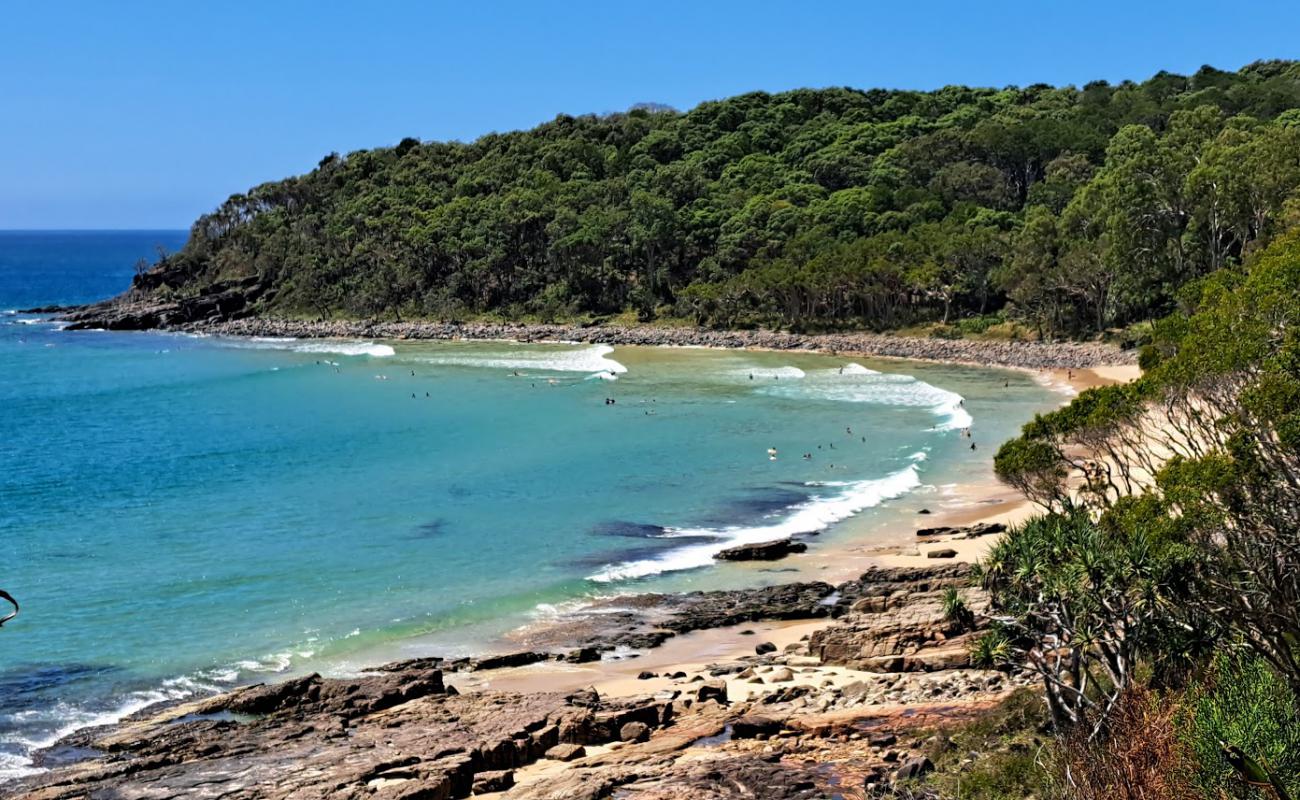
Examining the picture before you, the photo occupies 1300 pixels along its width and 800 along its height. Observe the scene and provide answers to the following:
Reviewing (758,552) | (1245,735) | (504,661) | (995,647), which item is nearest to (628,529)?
(758,552)

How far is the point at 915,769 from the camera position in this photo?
47.7 feet

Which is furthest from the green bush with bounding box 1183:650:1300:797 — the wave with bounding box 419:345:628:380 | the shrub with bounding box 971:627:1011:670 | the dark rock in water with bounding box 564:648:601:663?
the wave with bounding box 419:345:628:380

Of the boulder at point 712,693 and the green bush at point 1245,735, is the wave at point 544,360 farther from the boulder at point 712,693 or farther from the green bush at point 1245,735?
the green bush at point 1245,735

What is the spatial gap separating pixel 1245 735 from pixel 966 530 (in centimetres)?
2271

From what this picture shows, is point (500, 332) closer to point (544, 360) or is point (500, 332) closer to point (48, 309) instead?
point (544, 360)

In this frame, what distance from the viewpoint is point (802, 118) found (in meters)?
126

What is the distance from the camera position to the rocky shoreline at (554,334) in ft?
217

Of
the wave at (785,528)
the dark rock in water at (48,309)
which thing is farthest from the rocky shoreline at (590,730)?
the dark rock in water at (48,309)

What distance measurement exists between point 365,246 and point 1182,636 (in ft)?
337

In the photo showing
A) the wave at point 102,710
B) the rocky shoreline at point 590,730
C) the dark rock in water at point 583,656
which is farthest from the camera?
the dark rock in water at point 583,656

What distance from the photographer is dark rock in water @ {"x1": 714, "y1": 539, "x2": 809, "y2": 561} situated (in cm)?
2983

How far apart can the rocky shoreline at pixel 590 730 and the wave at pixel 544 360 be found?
44.9 meters

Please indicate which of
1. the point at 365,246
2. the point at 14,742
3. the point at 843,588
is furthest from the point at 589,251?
the point at 14,742

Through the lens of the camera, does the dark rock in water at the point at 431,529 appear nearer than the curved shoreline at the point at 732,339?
Yes
